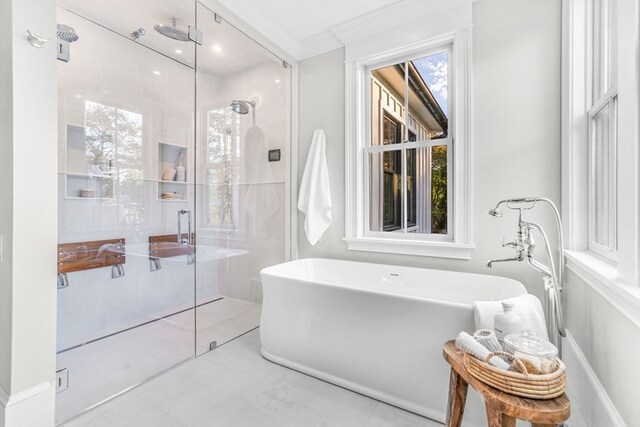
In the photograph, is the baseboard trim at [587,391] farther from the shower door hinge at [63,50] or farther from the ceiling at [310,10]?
the shower door hinge at [63,50]

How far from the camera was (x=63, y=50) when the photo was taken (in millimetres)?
1667

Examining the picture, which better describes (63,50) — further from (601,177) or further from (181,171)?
(601,177)

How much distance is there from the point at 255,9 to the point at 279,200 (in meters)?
1.65

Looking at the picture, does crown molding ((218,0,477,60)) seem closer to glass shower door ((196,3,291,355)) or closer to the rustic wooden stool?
glass shower door ((196,3,291,355))

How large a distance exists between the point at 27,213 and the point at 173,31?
157cm

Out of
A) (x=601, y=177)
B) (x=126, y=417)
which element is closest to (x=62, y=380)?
(x=126, y=417)

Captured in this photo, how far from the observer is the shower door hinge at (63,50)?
5.38 feet

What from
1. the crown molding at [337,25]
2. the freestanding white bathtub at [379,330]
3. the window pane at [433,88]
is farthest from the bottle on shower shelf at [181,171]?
the window pane at [433,88]

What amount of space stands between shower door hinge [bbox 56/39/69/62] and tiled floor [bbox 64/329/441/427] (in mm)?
1906

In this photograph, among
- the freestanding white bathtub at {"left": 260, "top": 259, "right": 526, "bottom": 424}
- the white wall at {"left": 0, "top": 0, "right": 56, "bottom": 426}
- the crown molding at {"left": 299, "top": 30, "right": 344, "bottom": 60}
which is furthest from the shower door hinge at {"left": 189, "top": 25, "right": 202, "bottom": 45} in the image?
the freestanding white bathtub at {"left": 260, "top": 259, "right": 526, "bottom": 424}

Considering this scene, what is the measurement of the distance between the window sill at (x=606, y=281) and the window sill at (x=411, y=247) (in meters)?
0.66

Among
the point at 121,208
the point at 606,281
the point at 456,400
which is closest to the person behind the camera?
the point at 606,281

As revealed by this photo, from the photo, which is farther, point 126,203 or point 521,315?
point 126,203

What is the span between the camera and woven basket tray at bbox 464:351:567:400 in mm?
979
